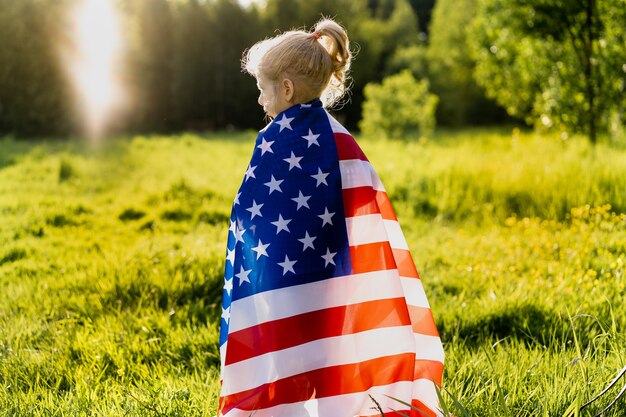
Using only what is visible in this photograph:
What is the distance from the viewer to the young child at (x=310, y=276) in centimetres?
260

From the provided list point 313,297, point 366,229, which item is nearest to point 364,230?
point 366,229

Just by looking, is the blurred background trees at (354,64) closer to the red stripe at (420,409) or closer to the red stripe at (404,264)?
the red stripe at (404,264)

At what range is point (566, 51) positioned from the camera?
31.9 feet

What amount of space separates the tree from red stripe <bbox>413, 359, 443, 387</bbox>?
644 cm

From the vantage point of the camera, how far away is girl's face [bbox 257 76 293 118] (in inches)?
107

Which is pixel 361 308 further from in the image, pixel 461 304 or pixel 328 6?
pixel 328 6

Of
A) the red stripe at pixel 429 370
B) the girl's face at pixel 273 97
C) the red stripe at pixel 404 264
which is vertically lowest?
the red stripe at pixel 429 370

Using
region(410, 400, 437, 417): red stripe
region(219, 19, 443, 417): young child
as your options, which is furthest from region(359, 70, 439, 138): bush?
region(410, 400, 437, 417): red stripe

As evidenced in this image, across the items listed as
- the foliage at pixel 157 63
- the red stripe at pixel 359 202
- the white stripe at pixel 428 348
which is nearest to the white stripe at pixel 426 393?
the white stripe at pixel 428 348

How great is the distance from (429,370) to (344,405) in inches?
17.7

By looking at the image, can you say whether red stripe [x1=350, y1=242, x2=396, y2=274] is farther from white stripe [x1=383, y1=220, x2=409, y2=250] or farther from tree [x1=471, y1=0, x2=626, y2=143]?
tree [x1=471, y1=0, x2=626, y2=143]

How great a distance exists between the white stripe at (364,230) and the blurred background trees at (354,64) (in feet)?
20.8

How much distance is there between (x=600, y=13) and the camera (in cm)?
859

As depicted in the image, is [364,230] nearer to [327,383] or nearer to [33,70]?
[327,383]
